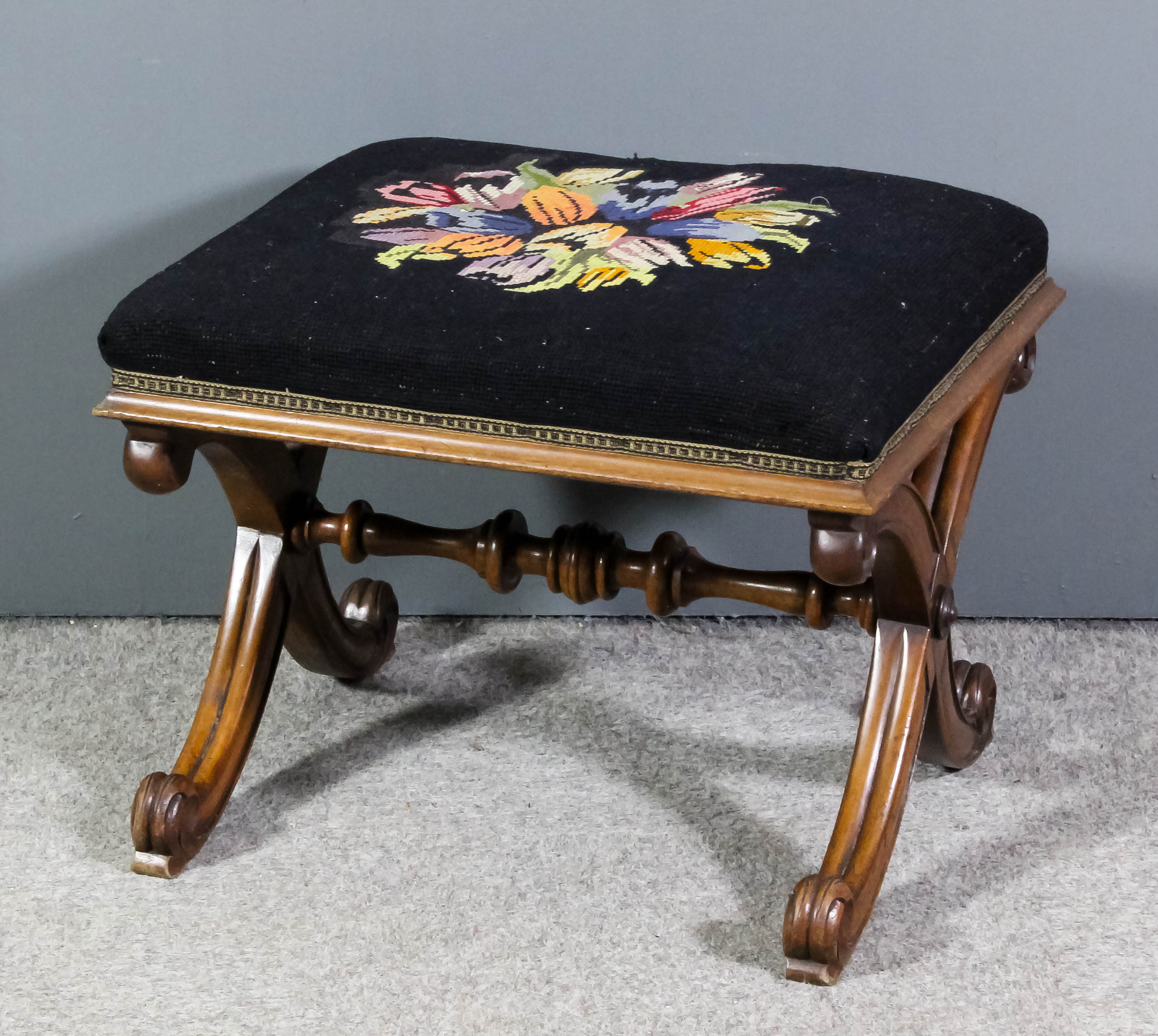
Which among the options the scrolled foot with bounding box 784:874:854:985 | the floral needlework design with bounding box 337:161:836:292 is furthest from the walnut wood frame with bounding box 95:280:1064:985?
the floral needlework design with bounding box 337:161:836:292

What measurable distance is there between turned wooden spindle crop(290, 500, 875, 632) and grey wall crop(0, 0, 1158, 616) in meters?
0.26

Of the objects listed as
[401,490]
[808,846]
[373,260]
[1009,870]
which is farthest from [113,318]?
[1009,870]

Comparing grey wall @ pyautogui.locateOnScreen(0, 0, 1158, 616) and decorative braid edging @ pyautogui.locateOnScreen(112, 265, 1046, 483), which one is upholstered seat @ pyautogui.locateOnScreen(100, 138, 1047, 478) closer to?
decorative braid edging @ pyautogui.locateOnScreen(112, 265, 1046, 483)

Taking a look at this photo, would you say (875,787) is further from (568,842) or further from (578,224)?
(578,224)

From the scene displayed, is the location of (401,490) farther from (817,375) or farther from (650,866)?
(817,375)

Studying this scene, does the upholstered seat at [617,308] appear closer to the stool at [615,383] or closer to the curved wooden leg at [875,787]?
the stool at [615,383]

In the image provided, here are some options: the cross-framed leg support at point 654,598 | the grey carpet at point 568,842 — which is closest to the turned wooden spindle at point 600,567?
the cross-framed leg support at point 654,598

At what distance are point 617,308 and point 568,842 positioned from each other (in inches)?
16.8

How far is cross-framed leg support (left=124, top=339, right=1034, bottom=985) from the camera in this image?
3.20 ft

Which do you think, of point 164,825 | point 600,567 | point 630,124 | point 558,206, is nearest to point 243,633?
point 164,825

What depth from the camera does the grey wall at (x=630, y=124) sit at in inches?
47.4

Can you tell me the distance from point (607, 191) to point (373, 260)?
196mm

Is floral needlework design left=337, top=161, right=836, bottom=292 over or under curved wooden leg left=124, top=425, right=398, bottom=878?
over

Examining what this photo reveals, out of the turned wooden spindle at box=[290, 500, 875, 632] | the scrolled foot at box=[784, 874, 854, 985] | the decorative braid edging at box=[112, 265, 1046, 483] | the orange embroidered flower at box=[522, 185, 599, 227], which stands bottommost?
the scrolled foot at box=[784, 874, 854, 985]
